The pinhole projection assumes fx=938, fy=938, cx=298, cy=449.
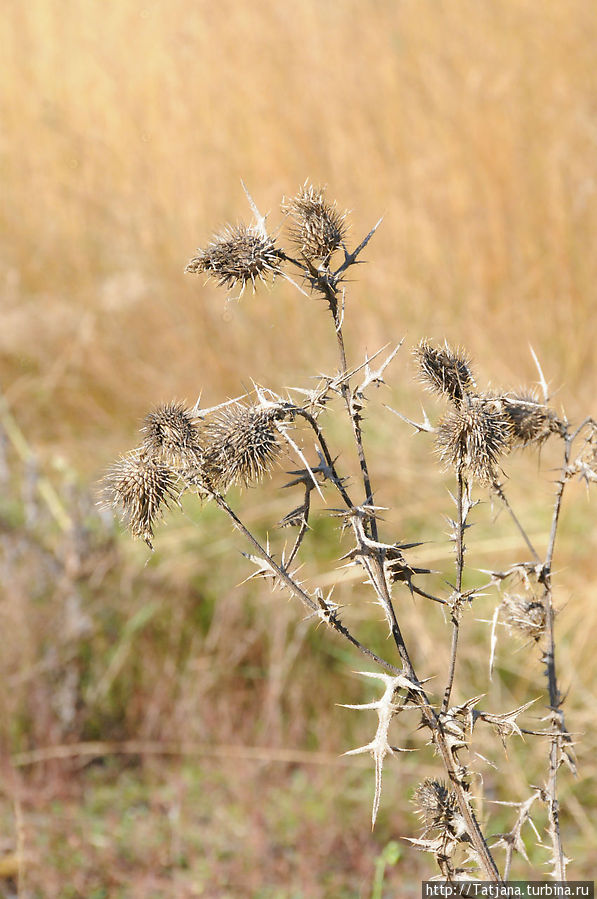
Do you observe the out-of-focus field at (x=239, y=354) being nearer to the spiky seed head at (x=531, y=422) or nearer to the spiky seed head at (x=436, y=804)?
the spiky seed head at (x=436, y=804)

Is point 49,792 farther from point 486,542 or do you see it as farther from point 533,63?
point 533,63

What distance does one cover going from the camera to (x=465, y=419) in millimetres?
1114

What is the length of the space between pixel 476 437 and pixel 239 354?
3319 mm

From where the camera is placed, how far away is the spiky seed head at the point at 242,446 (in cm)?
108

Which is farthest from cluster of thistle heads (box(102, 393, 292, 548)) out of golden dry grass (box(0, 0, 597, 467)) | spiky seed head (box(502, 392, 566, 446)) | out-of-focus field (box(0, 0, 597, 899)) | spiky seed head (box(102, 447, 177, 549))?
golden dry grass (box(0, 0, 597, 467))

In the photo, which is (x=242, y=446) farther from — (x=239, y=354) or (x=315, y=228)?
(x=239, y=354)

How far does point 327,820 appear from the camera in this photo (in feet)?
8.54

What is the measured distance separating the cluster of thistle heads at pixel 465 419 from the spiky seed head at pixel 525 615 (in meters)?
0.19

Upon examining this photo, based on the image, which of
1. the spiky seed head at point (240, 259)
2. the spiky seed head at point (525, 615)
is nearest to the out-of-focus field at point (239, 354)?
the spiky seed head at point (525, 615)

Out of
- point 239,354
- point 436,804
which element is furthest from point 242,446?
point 239,354

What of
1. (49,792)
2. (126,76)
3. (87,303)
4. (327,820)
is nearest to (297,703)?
(327,820)

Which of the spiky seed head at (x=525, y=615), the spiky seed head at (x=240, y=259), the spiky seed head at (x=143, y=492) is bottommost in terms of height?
the spiky seed head at (x=525, y=615)

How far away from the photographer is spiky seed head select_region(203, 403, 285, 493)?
42.6 inches

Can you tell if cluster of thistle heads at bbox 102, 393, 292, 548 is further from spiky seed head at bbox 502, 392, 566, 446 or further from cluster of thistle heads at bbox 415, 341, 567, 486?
spiky seed head at bbox 502, 392, 566, 446
